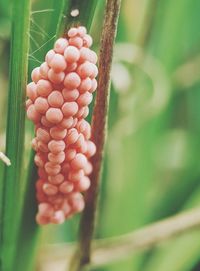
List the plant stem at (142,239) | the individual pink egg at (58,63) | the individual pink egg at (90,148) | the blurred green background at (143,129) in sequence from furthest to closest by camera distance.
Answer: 1. the blurred green background at (143,129)
2. the plant stem at (142,239)
3. the individual pink egg at (90,148)
4. the individual pink egg at (58,63)

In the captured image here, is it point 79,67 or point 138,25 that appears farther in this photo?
point 138,25

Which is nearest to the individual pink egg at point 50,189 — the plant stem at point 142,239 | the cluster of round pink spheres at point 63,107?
the cluster of round pink spheres at point 63,107

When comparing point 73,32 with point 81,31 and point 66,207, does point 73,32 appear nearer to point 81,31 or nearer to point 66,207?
point 81,31

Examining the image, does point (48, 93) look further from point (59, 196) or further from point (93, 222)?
point (93, 222)

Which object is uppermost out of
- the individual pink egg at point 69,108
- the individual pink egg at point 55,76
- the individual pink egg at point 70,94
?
the individual pink egg at point 55,76

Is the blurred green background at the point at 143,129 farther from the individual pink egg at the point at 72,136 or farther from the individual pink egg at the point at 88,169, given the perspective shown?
the individual pink egg at the point at 72,136

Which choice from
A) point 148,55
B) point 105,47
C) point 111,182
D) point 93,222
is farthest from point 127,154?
point 105,47
